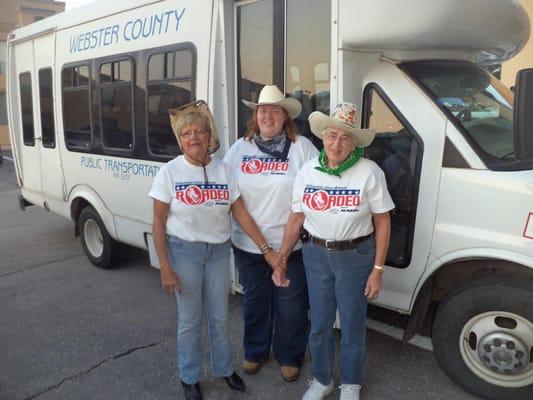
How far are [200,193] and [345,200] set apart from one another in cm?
77

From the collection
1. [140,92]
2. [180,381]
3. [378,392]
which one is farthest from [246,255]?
[140,92]

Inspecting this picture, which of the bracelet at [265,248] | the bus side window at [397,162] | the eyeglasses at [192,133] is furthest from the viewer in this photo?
the bus side window at [397,162]

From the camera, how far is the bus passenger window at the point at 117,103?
4488mm

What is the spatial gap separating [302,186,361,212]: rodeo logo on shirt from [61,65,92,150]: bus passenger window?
3.32 meters

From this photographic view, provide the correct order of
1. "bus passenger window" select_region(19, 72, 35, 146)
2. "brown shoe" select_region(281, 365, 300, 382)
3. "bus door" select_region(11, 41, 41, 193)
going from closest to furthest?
1. "brown shoe" select_region(281, 365, 300, 382)
2. "bus door" select_region(11, 41, 41, 193)
3. "bus passenger window" select_region(19, 72, 35, 146)

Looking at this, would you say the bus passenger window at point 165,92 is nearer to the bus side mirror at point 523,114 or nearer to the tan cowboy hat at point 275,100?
the tan cowboy hat at point 275,100

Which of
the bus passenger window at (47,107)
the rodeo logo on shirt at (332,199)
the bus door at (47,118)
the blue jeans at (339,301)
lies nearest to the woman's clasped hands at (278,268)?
the blue jeans at (339,301)

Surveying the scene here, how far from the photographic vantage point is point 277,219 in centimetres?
275

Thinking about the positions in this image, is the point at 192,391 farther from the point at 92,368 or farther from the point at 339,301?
the point at 339,301

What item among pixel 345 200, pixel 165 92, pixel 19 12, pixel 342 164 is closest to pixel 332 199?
pixel 345 200

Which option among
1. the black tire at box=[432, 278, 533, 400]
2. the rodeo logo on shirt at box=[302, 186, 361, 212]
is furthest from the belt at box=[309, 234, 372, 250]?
the black tire at box=[432, 278, 533, 400]

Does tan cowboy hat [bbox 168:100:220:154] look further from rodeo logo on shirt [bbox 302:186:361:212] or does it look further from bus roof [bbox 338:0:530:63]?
bus roof [bbox 338:0:530:63]

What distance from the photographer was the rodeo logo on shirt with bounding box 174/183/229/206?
2.53m

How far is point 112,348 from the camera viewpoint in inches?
138
